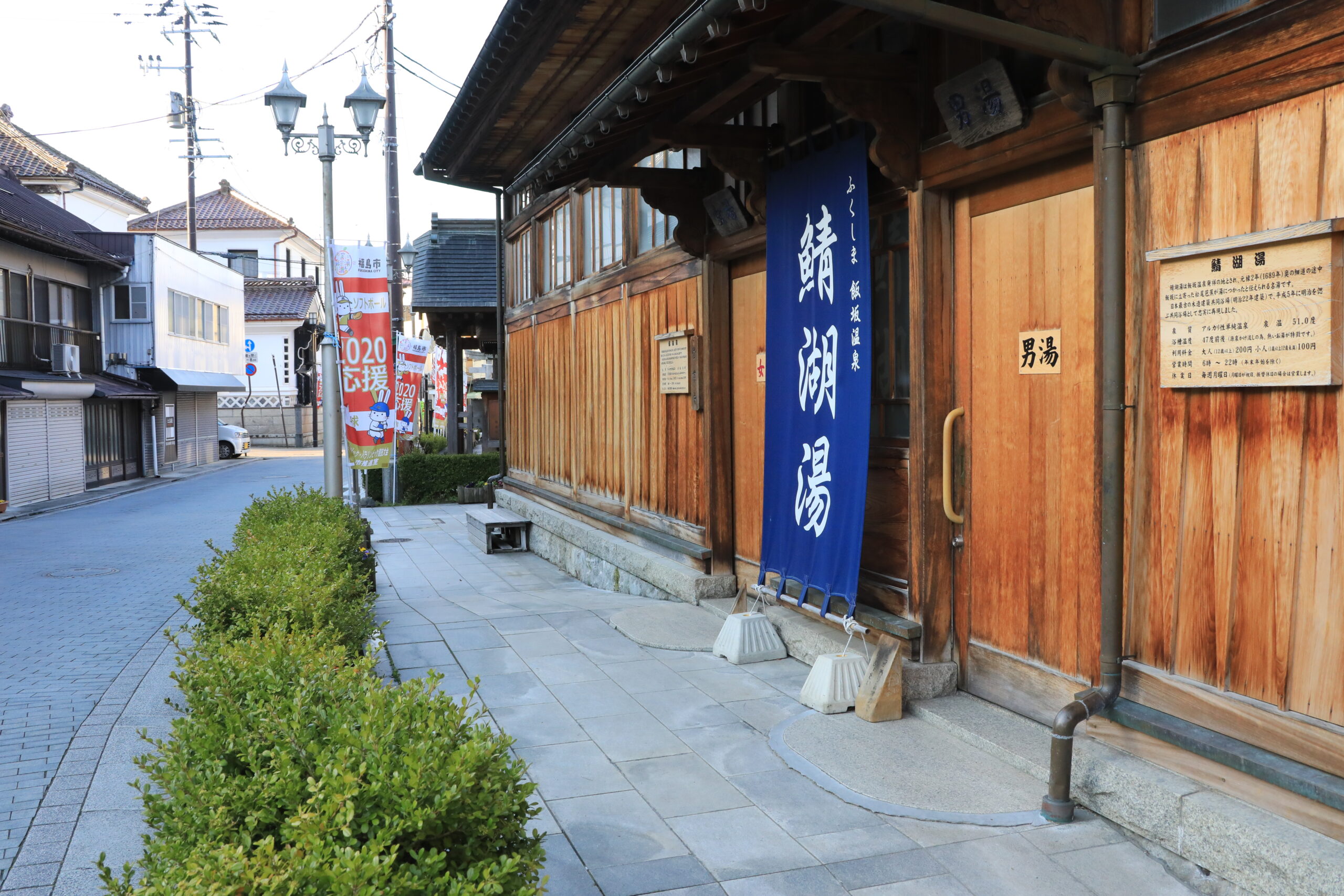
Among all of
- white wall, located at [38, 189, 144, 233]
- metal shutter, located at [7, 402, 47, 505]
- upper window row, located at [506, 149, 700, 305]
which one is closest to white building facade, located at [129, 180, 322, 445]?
white wall, located at [38, 189, 144, 233]

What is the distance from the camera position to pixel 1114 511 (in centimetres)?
454

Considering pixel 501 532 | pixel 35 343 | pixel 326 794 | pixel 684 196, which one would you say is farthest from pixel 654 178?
pixel 35 343

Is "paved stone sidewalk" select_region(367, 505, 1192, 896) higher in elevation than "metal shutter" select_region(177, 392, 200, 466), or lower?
lower

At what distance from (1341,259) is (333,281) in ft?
36.8

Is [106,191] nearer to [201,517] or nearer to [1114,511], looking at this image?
[201,517]

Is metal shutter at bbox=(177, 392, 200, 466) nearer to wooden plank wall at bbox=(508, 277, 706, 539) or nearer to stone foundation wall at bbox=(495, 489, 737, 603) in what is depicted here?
wooden plank wall at bbox=(508, 277, 706, 539)

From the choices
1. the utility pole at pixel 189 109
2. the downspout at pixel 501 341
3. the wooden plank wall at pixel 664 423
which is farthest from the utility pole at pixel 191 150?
the wooden plank wall at pixel 664 423

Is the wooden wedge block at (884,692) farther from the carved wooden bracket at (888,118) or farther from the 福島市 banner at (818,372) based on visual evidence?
the carved wooden bracket at (888,118)

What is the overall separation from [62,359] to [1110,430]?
28.4 m

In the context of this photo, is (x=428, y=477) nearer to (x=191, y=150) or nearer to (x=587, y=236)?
(x=587, y=236)

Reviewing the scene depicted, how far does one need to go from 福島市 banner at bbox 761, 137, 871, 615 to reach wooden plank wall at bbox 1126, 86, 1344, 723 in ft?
6.78

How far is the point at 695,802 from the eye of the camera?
16.1 feet

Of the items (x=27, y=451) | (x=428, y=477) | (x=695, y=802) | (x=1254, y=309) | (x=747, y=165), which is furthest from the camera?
(x=27, y=451)

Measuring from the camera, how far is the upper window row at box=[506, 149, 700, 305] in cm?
1071
